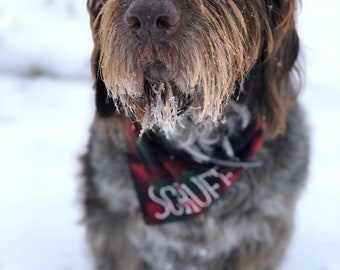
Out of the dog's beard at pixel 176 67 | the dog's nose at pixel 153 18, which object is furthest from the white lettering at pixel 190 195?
the dog's nose at pixel 153 18

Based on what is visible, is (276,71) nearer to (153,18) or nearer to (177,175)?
(177,175)

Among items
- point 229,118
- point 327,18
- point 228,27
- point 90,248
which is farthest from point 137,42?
point 327,18

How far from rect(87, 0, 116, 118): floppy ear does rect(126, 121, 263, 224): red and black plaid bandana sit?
19cm

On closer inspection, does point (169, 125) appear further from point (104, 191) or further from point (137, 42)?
point (104, 191)

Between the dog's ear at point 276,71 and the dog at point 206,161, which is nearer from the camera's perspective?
the dog at point 206,161

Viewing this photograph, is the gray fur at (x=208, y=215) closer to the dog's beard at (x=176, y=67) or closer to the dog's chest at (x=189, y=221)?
the dog's chest at (x=189, y=221)

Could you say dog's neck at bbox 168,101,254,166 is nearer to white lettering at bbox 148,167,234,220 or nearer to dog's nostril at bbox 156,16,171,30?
white lettering at bbox 148,167,234,220

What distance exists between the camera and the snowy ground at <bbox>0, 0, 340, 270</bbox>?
3.65 meters

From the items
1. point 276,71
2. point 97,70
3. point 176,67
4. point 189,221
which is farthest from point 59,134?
point 176,67

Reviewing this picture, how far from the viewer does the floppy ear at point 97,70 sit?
2340 mm

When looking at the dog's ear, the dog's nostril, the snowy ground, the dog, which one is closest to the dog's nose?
the dog's nostril

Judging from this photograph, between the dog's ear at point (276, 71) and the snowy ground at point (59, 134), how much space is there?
1.03ft

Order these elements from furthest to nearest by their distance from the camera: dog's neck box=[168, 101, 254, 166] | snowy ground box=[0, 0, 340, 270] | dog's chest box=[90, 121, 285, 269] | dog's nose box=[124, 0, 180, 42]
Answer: snowy ground box=[0, 0, 340, 270], dog's chest box=[90, 121, 285, 269], dog's neck box=[168, 101, 254, 166], dog's nose box=[124, 0, 180, 42]

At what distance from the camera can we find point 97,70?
7.95 feet
